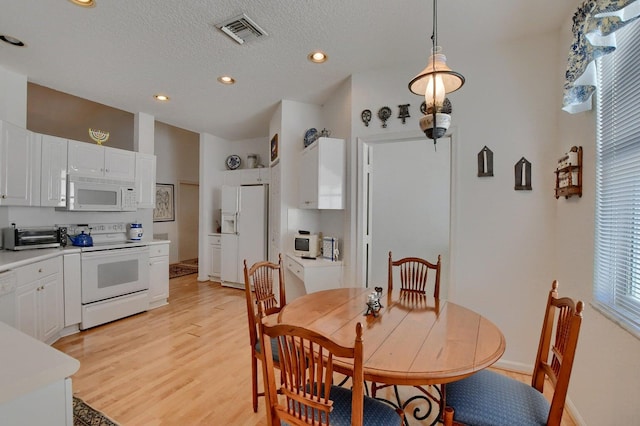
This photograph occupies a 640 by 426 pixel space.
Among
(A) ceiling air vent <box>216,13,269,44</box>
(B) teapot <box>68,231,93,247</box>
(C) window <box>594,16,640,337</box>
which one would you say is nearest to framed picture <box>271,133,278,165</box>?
(A) ceiling air vent <box>216,13,269,44</box>

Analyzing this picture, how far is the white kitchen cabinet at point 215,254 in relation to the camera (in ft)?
17.4

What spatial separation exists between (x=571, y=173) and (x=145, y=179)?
15.2ft

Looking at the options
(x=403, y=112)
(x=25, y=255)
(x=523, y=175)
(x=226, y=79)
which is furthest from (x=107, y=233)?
(x=523, y=175)

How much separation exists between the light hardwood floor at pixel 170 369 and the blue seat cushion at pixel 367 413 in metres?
0.79

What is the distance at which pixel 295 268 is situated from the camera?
336cm

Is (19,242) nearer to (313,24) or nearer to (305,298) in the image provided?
(305,298)

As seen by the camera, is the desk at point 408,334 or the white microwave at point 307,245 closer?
the desk at point 408,334

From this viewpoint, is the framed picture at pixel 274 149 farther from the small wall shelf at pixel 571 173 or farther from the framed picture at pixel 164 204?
the framed picture at pixel 164 204

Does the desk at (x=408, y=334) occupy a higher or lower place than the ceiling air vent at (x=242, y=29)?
lower

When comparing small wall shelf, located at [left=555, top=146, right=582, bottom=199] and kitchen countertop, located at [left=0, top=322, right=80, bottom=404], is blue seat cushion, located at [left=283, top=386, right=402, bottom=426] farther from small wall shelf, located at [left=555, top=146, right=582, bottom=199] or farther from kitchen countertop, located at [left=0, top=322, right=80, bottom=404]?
small wall shelf, located at [left=555, top=146, right=582, bottom=199]

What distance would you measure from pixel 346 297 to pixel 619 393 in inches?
57.1

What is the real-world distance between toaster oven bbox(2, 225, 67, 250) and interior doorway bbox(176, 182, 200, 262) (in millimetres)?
3703

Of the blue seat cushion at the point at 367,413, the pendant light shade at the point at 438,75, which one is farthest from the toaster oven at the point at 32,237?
the pendant light shade at the point at 438,75

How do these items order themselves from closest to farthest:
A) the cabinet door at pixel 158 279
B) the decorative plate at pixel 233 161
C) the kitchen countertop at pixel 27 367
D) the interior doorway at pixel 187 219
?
the kitchen countertop at pixel 27 367 < the cabinet door at pixel 158 279 < the decorative plate at pixel 233 161 < the interior doorway at pixel 187 219
